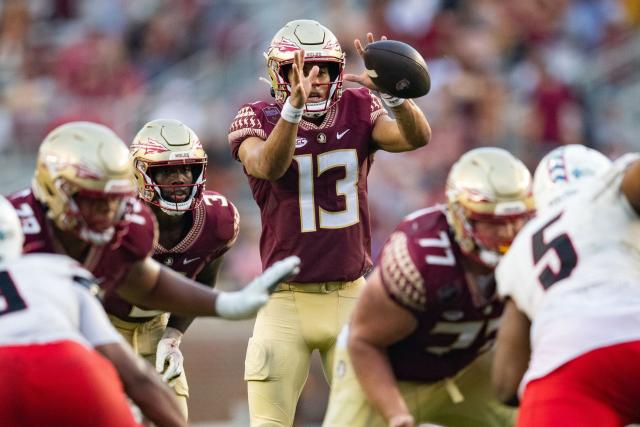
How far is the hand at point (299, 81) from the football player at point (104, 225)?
3.29 feet

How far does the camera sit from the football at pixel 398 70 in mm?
5844

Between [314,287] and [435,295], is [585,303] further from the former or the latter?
[314,287]

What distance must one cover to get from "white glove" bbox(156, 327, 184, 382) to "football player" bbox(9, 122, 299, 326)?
1.02 metres

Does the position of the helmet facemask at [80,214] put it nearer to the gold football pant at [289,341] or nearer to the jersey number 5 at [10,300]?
the jersey number 5 at [10,300]

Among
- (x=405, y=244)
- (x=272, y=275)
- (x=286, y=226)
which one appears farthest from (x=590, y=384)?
(x=286, y=226)

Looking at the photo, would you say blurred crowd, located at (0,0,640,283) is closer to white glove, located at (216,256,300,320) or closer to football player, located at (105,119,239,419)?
football player, located at (105,119,239,419)

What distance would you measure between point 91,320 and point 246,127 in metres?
2.18

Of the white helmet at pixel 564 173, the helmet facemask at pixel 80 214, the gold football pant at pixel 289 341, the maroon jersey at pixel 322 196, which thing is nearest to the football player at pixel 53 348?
the helmet facemask at pixel 80 214

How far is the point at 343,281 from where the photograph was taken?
20.1 feet

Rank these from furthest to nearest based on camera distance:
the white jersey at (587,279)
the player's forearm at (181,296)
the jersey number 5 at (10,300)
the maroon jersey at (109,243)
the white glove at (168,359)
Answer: the white glove at (168,359)
the player's forearm at (181,296)
the maroon jersey at (109,243)
the white jersey at (587,279)
the jersey number 5 at (10,300)

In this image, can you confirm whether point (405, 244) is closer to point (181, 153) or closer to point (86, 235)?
point (86, 235)

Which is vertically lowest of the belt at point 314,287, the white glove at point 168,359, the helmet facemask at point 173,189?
the white glove at point 168,359

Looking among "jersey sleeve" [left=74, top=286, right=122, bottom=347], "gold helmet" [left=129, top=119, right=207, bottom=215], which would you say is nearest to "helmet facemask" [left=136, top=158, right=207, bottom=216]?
"gold helmet" [left=129, top=119, right=207, bottom=215]

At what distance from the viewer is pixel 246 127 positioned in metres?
6.25
